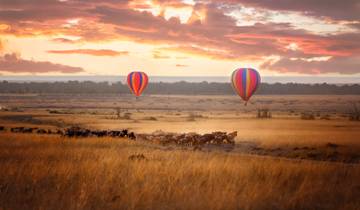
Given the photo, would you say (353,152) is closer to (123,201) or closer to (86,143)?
(86,143)

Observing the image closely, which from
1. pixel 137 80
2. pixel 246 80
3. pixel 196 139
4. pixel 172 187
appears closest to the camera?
pixel 172 187

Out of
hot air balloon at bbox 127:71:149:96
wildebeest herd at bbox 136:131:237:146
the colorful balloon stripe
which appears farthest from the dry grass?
hot air balloon at bbox 127:71:149:96

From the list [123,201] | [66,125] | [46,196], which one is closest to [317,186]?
[123,201]

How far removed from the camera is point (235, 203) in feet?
29.0

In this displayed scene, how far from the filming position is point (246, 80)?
5219cm

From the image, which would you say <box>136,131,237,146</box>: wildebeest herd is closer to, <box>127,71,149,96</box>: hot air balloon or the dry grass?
the dry grass

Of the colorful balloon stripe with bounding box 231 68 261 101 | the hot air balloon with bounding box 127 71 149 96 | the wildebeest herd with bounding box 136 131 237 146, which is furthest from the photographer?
the hot air balloon with bounding box 127 71 149 96

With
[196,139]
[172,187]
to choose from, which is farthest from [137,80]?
[172,187]

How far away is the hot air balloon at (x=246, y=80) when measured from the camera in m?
52.1

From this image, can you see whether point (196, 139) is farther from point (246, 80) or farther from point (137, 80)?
point (137, 80)

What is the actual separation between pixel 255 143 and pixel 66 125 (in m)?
24.0

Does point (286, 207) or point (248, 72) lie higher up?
point (248, 72)

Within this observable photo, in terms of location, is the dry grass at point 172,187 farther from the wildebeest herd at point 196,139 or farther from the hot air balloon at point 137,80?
the hot air balloon at point 137,80

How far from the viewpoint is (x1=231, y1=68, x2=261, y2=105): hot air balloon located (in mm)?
52091
